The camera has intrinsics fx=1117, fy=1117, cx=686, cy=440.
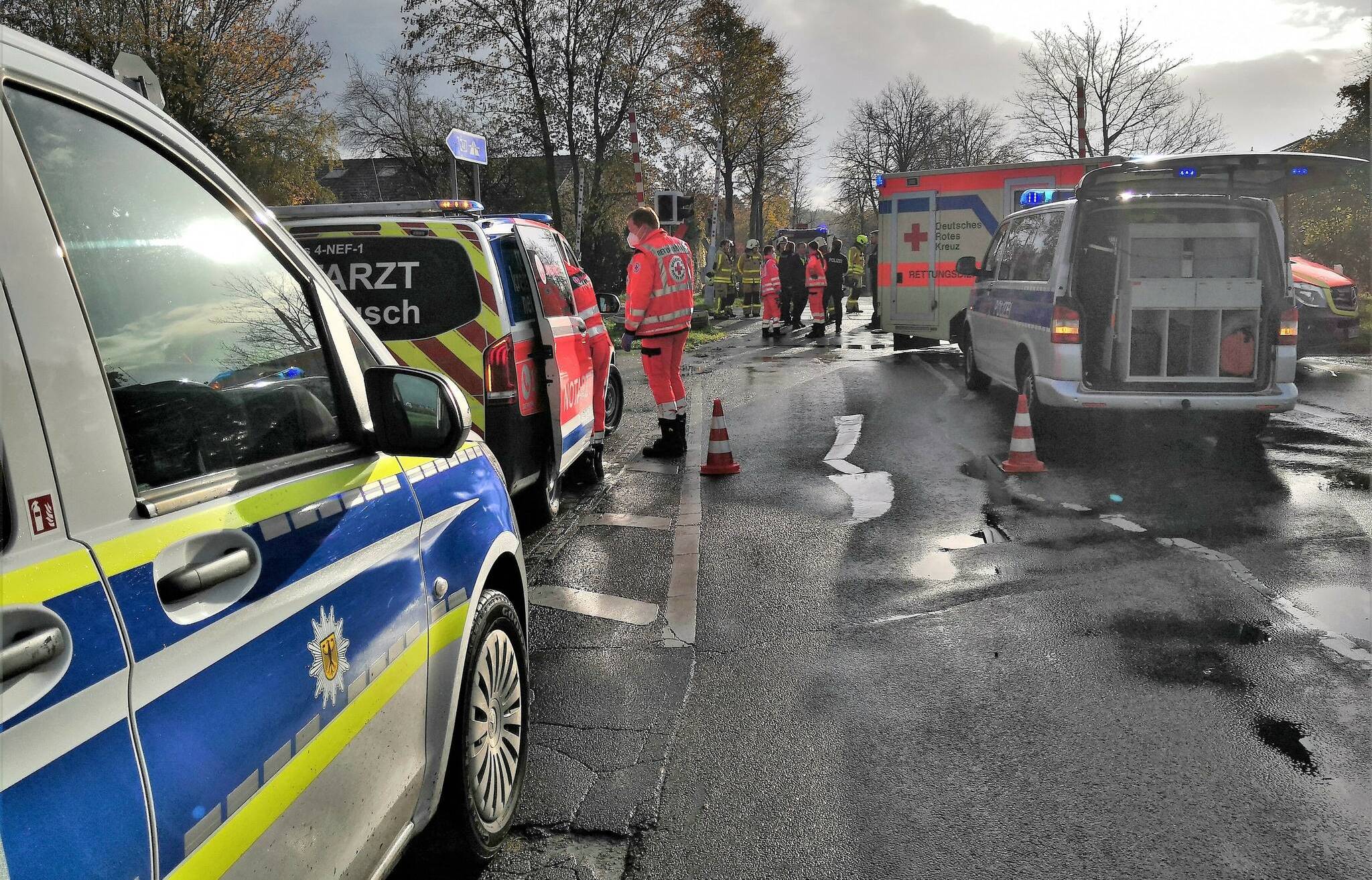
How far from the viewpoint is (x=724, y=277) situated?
31.4m

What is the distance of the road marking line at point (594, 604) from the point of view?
17.6 ft

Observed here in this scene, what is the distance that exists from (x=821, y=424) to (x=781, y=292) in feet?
45.3

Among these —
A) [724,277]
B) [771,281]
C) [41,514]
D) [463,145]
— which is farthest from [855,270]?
[41,514]

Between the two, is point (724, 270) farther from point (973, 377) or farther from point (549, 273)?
point (549, 273)

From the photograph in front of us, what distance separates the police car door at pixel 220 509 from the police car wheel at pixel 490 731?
32 cm

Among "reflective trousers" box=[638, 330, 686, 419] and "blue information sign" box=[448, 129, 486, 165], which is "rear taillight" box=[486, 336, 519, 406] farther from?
"blue information sign" box=[448, 129, 486, 165]

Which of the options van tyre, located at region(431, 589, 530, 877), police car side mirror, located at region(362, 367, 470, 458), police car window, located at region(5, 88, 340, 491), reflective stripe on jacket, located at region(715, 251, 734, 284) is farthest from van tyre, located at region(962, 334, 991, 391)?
reflective stripe on jacket, located at region(715, 251, 734, 284)

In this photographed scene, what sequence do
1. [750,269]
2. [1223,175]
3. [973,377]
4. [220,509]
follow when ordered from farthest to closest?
Result: [750,269]
[973,377]
[1223,175]
[220,509]

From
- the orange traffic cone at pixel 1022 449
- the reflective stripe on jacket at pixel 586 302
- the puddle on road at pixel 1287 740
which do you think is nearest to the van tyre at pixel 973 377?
the orange traffic cone at pixel 1022 449

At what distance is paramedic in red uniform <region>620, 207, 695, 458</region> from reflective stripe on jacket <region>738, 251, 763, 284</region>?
20829mm

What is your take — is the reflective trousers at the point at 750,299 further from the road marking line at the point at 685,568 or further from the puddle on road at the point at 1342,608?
the puddle on road at the point at 1342,608

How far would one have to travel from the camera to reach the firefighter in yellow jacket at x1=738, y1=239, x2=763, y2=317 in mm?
30559

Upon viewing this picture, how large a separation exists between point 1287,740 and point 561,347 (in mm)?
4711

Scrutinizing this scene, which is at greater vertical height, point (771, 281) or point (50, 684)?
point (50, 684)
